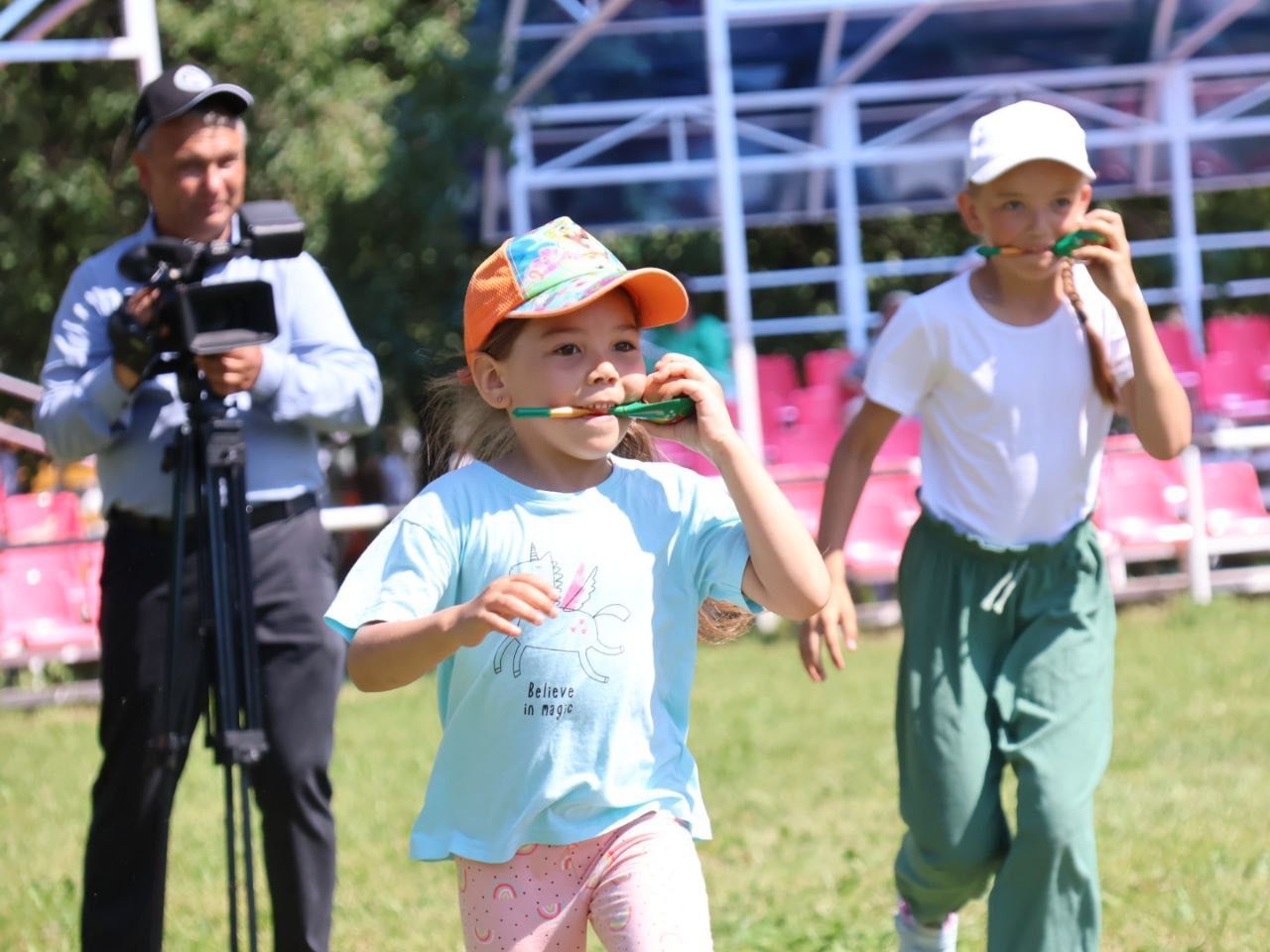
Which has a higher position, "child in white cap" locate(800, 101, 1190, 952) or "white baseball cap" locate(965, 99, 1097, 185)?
"white baseball cap" locate(965, 99, 1097, 185)

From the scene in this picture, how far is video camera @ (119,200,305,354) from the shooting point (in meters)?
4.12

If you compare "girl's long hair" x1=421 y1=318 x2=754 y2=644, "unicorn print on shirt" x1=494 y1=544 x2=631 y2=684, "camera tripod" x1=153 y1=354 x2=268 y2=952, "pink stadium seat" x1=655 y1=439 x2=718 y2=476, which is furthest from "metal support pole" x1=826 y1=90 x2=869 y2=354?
"unicorn print on shirt" x1=494 y1=544 x2=631 y2=684

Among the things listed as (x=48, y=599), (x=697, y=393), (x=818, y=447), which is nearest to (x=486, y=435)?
(x=697, y=393)

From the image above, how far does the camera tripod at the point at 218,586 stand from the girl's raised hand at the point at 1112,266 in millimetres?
1826

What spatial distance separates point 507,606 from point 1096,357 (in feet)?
6.21

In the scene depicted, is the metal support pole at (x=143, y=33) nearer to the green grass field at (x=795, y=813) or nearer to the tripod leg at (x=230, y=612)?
the green grass field at (x=795, y=813)

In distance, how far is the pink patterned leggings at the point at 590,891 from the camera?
3.13 metres

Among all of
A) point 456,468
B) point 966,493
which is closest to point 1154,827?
point 966,493

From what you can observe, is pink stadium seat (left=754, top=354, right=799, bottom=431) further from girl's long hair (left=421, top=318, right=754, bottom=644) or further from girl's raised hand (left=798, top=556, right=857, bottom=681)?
girl's long hair (left=421, top=318, right=754, bottom=644)

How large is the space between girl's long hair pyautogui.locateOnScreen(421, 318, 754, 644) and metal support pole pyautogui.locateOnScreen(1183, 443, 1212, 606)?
871 centimetres

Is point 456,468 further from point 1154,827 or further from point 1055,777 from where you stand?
point 1154,827

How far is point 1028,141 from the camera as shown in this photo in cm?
405

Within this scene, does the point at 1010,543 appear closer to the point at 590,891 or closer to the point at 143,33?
the point at 590,891

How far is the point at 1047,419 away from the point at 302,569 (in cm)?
174
